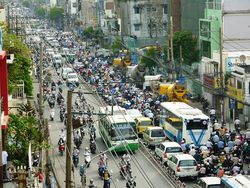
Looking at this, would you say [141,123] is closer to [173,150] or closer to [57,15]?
[173,150]

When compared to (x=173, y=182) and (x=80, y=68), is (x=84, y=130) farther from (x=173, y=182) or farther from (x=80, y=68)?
(x=80, y=68)

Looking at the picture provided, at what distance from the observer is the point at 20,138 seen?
25.8m

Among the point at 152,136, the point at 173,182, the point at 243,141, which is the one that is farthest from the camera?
the point at 152,136

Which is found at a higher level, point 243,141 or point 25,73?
point 25,73

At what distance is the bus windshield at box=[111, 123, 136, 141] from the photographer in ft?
122

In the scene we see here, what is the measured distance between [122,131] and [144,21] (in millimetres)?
60747

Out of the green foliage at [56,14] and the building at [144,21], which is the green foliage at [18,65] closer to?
the building at [144,21]

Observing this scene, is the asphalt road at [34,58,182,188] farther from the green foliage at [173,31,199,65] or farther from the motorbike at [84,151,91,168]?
the green foliage at [173,31,199,65]

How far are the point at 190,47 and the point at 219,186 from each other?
39.9 metres

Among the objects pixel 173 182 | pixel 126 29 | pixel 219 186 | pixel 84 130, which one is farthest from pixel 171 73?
pixel 126 29

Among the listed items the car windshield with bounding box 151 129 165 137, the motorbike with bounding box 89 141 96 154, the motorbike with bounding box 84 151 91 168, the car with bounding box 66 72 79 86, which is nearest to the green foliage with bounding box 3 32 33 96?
the motorbike with bounding box 89 141 96 154

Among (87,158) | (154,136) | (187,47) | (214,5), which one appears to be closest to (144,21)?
(187,47)

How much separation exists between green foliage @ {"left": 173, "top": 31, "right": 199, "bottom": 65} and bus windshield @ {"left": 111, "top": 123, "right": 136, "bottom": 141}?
28.8m

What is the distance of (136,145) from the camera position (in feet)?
124
